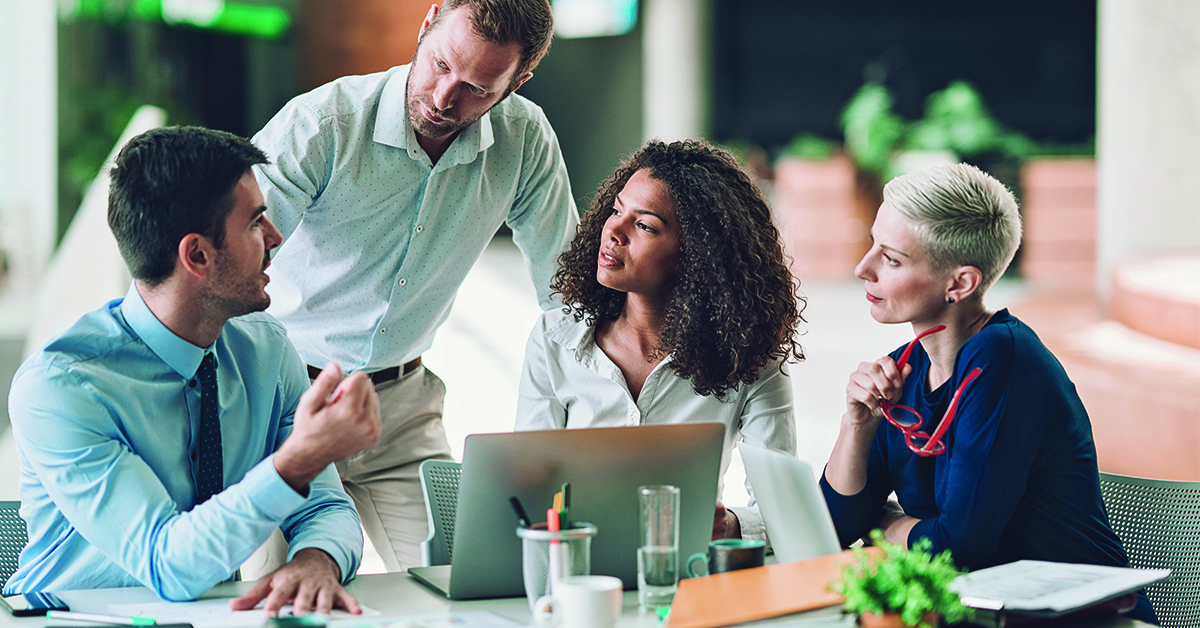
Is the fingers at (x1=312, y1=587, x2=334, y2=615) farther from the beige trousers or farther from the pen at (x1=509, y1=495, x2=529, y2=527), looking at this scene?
the beige trousers

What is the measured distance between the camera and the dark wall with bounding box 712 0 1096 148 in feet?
41.4

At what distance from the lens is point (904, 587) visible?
4.05 ft

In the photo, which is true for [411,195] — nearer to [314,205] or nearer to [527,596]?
[314,205]

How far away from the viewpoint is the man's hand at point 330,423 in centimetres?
139

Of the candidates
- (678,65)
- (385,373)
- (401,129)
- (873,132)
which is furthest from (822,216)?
(401,129)

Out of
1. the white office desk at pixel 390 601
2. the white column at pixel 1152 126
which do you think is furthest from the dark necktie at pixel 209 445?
the white column at pixel 1152 126

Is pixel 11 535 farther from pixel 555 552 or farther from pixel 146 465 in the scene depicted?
pixel 555 552

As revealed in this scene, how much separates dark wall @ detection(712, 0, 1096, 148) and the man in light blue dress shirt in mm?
12395

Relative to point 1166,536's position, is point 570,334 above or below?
above

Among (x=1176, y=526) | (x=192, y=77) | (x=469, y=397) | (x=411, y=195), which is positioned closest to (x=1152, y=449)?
(x=1176, y=526)

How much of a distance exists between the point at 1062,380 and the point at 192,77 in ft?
41.3

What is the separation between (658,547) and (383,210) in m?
1.28

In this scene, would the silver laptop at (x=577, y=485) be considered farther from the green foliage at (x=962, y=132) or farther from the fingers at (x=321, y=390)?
the green foliage at (x=962, y=132)

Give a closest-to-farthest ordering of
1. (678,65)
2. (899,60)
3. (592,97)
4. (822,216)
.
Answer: (822,216) → (678,65) → (899,60) → (592,97)
